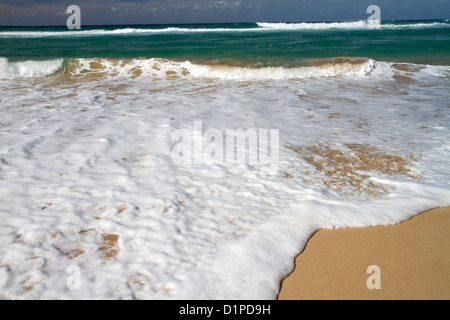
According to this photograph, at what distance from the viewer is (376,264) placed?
7.43ft

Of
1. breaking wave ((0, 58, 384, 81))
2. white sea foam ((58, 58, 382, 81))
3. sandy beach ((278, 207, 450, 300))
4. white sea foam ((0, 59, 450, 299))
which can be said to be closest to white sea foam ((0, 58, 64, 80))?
breaking wave ((0, 58, 384, 81))

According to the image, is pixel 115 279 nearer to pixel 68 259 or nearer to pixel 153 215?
pixel 68 259

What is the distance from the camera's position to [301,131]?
489cm

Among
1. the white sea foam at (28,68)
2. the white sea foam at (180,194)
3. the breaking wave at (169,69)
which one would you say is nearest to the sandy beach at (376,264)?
the white sea foam at (180,194)

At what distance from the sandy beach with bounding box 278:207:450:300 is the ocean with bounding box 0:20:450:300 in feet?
0.39

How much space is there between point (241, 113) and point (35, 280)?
4.38 meters

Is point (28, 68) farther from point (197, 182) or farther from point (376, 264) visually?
point (376, 264)

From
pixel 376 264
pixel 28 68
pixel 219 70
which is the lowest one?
pixel 376 264

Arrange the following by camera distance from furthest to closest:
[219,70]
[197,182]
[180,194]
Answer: [219,70] < [197,182] < [180,194]

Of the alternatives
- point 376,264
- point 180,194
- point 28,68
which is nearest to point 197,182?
point 180,194

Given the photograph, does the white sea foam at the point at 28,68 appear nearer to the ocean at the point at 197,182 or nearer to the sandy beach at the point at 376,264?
the ocean at the point at 197,182

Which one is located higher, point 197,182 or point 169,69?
point 169,69

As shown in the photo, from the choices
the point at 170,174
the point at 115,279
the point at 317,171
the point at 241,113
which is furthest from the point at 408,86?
the point at 115,279

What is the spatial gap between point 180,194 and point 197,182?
0.30 metres
